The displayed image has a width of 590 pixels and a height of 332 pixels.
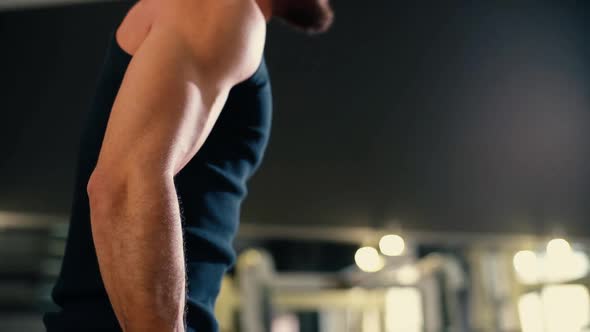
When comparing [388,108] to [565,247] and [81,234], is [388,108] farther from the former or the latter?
[81,234]

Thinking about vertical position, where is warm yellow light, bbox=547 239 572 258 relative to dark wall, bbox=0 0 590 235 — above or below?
below

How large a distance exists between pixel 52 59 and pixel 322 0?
6.39 ft

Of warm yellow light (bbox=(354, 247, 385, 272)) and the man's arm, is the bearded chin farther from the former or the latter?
warm yellow light (bbox=(354, 247, 385, 272))

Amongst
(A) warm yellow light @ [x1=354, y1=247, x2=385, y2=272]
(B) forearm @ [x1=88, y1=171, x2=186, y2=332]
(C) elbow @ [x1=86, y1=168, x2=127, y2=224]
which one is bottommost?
(B) forearm @ [x1=88, y1=171, x2=186, y2=332]

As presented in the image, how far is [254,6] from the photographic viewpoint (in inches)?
24.5

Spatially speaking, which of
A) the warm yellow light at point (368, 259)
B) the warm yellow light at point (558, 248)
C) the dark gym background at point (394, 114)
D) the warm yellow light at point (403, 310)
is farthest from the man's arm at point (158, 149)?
the warm yellow light at point (558, 248)

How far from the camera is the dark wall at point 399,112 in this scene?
2.54 metres

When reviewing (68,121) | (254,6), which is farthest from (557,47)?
(254,6)

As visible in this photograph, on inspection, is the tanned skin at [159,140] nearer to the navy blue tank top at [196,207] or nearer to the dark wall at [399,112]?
the navy blue tank top at [196,207]

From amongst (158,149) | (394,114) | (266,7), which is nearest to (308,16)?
(266,7)

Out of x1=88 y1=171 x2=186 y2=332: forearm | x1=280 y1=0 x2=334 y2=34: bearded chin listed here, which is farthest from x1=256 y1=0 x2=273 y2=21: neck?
x1=88 y1=171 x2=186 y2=332: forearm

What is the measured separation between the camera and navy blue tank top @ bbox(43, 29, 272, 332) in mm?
597

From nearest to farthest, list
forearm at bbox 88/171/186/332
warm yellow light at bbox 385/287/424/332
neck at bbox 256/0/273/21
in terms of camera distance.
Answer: forearm at bbox 88/171/186/332 < neck at bbox 256/0/273/21 < warm yellow light at bbox 385/287/424/332

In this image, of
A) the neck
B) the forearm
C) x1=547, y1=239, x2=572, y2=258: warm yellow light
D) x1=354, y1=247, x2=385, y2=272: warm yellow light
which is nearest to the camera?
the forearm
